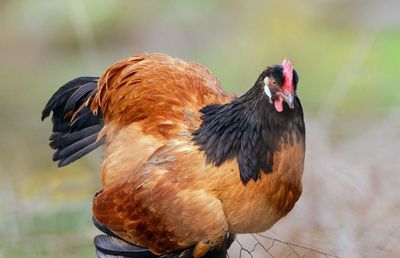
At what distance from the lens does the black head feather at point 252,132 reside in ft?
8.55

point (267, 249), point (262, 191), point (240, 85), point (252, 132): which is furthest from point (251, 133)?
point (240, 85)

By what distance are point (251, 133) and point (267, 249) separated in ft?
2.76

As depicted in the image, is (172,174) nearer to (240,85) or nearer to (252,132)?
(252,132)

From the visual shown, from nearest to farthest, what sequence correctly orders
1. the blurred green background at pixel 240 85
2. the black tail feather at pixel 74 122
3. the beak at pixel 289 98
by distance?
1. the beak at pixel 289 98
2. the black tail feather at pixel 74 122
3. the blurred green background at pixel 240 85

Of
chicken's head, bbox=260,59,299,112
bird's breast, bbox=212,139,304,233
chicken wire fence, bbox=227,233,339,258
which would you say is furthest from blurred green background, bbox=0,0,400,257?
chicken's head, bbox=260,59,299,112

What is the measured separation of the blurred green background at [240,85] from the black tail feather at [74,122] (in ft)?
2.55

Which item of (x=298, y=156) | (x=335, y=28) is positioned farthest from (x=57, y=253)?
(x=335, y=28)

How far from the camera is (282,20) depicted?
18.2 ft

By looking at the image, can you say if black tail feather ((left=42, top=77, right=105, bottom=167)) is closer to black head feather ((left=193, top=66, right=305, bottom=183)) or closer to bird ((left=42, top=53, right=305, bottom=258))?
bird ((left=42, top=53, right=305, bottom=258))

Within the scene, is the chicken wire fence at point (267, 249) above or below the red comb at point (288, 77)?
below

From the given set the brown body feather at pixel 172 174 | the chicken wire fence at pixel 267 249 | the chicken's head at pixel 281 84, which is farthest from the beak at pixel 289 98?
the chicken wire fence at pixel 267 249

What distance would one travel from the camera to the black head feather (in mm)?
2607

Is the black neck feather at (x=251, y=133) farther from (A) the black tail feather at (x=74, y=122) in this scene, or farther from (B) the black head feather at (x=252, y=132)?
(A) the black tail feather at (x=74, y=122)

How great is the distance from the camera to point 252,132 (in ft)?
8.73
